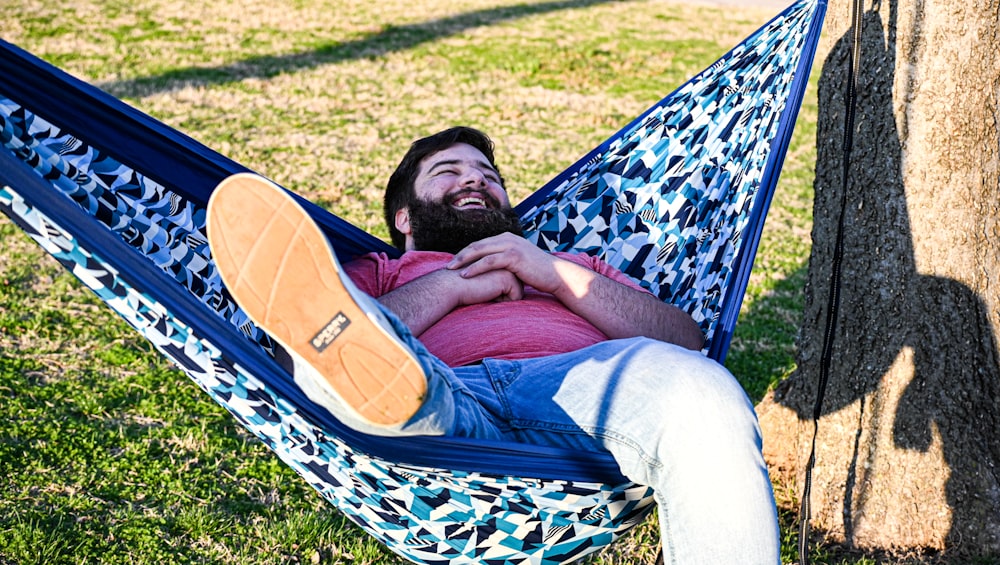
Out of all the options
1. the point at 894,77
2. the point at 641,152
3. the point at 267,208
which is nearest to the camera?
the point at 267,208

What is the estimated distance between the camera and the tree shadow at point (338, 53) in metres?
7.50

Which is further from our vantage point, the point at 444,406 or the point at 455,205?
the point at 455,205

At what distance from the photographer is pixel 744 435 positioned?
1.49 meters

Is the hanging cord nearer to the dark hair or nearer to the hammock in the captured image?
the hammock

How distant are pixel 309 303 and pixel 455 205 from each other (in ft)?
3.81

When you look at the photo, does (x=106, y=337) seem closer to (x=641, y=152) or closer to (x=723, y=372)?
(x=641, y=152)

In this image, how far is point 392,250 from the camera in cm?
248

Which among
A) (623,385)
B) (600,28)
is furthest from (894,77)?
(600,28)

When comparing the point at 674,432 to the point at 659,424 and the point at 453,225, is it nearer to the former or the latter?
the point at 659,424

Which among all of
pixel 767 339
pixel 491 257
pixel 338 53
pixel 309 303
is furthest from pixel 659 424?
pixel 338 53

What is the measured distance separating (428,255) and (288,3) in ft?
30.7

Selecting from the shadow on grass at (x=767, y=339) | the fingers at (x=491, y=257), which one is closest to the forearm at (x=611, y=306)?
the fingers at (x=491, y=257)

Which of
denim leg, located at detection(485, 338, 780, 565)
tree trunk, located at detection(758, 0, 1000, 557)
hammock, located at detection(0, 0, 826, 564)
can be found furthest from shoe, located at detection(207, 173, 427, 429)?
tree trunk, located at detection(758, 0, 1000, 557)

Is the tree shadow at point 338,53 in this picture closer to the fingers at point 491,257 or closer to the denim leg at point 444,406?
the fingers at point 491,257
